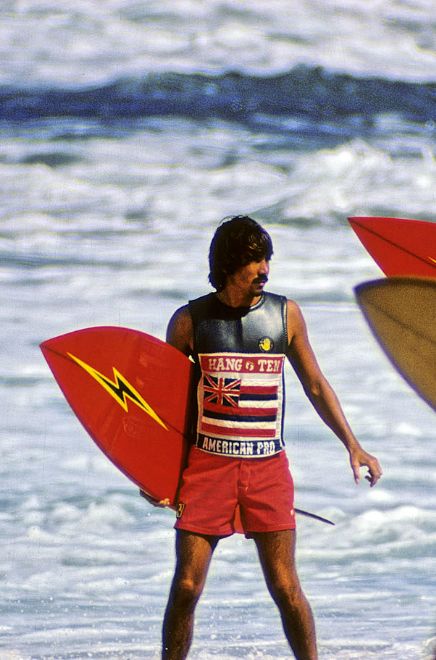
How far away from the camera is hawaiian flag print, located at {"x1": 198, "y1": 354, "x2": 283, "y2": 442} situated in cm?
243

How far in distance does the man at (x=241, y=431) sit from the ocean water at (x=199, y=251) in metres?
0.65

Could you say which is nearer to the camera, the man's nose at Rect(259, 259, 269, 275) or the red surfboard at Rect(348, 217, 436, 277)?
the man's nose at Rect(259, 259, 269, 275)

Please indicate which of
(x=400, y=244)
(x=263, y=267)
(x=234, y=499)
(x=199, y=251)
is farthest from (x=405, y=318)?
(x=199, y=251)

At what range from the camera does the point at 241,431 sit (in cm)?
242

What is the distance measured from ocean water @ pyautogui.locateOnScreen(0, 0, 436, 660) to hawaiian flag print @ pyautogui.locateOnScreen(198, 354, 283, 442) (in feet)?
2.43

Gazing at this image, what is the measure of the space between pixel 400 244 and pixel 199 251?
2.27ft

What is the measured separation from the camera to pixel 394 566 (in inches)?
125

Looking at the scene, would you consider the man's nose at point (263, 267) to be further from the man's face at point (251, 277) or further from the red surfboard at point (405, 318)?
the red surfboard at point (405, 318)

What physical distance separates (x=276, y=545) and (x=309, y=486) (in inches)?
30.8

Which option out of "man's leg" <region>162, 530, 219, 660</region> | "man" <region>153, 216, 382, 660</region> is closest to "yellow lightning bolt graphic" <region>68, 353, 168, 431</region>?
"man" <region>153, 216, 382, 660</region>

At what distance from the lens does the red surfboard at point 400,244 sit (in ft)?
9.21

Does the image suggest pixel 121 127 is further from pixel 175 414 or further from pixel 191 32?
pixel 175 414

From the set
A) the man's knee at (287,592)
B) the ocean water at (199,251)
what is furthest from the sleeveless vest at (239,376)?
the ocean water at (199,251)

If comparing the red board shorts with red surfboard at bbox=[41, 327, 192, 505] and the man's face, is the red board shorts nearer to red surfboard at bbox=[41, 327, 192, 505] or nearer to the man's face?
red surfboard at bbox=[41, 327, 192, 505]
